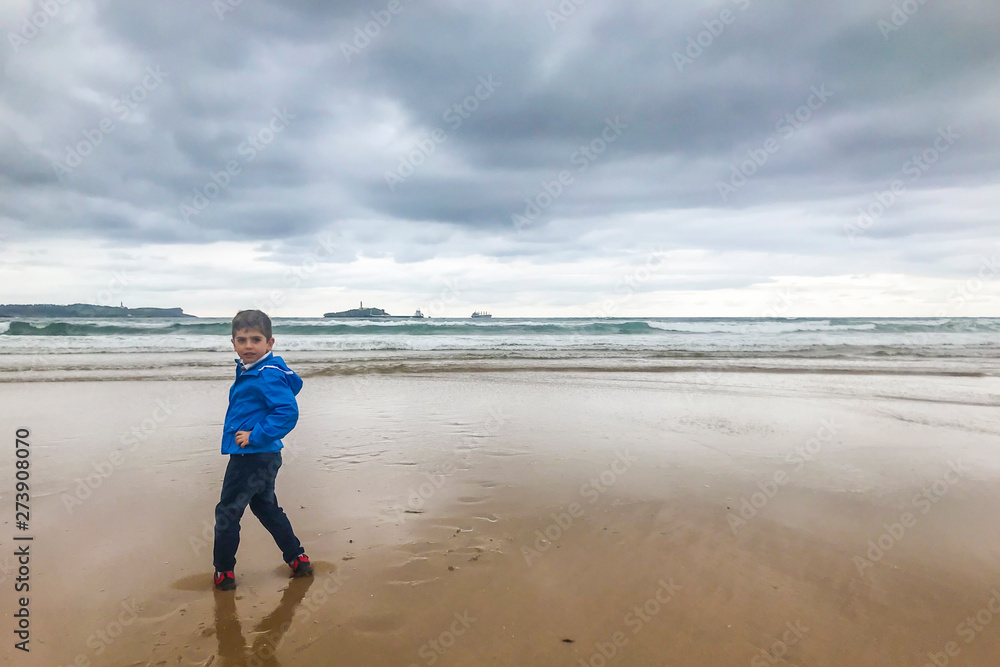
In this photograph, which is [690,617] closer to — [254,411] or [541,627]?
[541,627]

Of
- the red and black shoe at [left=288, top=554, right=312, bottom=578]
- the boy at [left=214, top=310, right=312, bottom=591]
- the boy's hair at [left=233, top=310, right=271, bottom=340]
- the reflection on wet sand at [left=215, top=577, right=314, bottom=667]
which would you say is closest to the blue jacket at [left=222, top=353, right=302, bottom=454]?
the boy at [left=214, top=310, right=312, bottom=591]

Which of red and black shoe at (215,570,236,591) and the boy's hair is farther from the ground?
the boy's hair

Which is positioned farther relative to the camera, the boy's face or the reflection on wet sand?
the boy's face

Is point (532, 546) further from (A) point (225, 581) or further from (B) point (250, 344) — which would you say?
(B) point (250, 344)

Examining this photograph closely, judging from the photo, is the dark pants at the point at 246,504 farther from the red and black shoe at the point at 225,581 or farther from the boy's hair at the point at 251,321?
the boy's hair at the point at 251,321

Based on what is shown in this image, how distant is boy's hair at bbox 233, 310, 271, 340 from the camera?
3.31m

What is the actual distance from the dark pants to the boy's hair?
0.81m

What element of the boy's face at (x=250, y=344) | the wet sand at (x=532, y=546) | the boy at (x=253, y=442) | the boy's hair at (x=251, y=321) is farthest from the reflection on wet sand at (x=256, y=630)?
the boy's hair at (x=251, y=321)

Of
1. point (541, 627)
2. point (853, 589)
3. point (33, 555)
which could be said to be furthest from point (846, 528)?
point (33, 555)

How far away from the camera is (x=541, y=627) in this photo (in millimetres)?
2807

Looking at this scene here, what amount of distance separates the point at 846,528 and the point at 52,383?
15671mm

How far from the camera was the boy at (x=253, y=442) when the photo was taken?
321cm

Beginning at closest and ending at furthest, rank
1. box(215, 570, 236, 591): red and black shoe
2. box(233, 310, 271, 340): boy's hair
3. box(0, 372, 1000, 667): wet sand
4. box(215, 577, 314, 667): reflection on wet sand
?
box(215, 577, 314, 667): reflection on wet sand
box(0, 372, 1000, 667): wet sand
box(215, 570, 236, 591): red and black shoe
box(233, 310, 271, 340): boy's hair

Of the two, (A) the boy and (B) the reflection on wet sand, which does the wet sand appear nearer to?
(B) the reflection on wet sand
